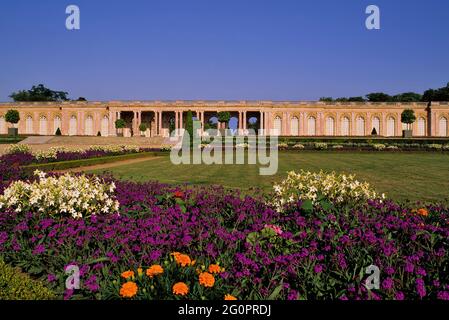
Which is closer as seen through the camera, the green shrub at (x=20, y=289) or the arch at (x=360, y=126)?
the green shrub at (x=20, y=289)

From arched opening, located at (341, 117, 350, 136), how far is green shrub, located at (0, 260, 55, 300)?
6918 cm

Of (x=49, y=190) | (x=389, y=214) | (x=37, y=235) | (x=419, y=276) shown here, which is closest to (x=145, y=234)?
(x=37, y=235)

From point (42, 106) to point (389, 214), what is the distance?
2917 inches

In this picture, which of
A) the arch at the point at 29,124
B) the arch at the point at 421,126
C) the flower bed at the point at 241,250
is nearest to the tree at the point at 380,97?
the arch at the point at 421,126

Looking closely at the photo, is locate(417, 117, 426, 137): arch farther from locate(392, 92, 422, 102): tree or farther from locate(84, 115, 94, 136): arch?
locate(84, 115, 94, 136): arch

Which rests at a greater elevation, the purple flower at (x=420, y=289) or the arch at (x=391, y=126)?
the arch at (x=391, y=126)

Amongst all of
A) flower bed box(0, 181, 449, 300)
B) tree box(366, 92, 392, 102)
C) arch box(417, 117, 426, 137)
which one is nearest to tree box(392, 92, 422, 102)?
tree box(366, 92, 392, 102)

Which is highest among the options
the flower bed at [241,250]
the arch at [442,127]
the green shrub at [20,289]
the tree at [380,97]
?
the tree at [380,97]

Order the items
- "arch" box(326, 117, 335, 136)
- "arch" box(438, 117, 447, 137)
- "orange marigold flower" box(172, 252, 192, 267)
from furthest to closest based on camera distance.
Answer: "arch" box(326, 117, 335, 136) < "arch" box(438, 117, 447, 137) < "orange marigold flower" box(172, 252, 192, 267)

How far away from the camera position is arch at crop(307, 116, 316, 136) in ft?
226

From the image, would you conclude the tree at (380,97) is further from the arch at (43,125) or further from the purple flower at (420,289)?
the purple flower at (420,289)

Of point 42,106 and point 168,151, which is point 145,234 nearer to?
point 168,151

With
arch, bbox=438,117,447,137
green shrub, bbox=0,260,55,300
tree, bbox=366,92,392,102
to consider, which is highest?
tree, bbox=366,92,392,102

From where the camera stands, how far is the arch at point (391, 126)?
68438mm
